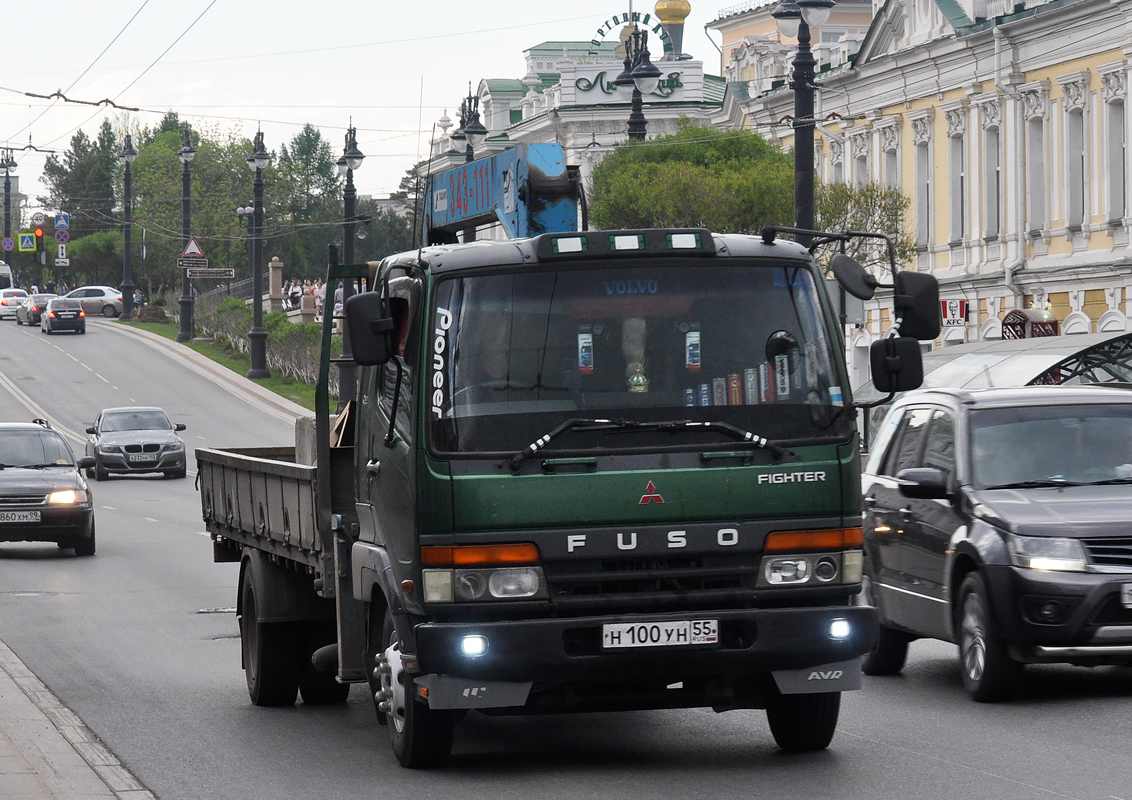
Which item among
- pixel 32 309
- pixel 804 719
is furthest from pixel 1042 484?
pixel 32 309

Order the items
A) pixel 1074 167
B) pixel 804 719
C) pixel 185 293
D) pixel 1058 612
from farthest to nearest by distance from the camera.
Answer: pixel 185 293 < pixel 1074 167 < pixel 1058 612 < pixel 804 719

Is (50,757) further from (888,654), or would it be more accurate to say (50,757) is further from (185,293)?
(185,293)

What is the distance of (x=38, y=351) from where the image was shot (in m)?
79.2

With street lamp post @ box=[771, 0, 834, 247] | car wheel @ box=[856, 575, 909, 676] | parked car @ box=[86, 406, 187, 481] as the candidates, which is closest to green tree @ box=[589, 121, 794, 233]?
parked car @ box=[86, 406, 187, 481]

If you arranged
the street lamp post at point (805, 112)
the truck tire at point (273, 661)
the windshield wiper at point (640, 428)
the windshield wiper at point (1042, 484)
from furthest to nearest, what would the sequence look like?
the street lamp post at point (805, 112)
the truck tire at point (273, 661)
the windshield wiper at point (1042, 484)
the windshield wiper at point (640, 428)

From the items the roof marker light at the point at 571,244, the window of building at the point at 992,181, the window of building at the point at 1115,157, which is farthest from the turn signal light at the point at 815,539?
the window of building at the point at 992,181

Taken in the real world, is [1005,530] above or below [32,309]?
below

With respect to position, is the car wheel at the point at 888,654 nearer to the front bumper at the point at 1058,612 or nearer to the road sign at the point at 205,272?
Result: the front bumper at the point at 1058,612

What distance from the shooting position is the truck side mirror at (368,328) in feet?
27.8

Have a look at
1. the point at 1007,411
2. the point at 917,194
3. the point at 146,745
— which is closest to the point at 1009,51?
the point at 917,194

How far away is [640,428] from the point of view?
324 inches

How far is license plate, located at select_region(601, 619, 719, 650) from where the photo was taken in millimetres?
8219

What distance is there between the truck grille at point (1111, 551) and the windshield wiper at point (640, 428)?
9.43 ft

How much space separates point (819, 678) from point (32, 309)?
8947 cm
